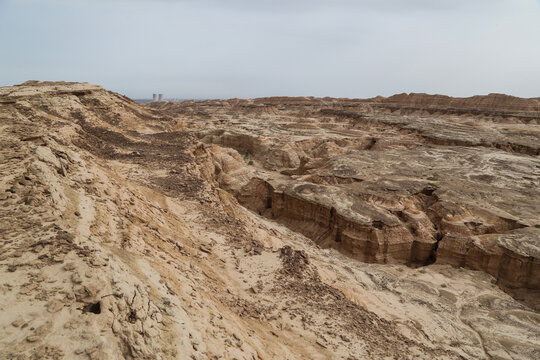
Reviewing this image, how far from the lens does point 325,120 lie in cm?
6512

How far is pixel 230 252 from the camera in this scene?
962cm

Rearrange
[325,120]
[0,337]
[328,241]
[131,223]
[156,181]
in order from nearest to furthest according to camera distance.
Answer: [0,337] → [131,223] → [156,181] → [328,241] → [325,120]

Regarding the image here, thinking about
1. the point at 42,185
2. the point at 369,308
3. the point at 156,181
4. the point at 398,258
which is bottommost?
the point at 398,258

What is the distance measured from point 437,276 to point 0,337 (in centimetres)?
1642

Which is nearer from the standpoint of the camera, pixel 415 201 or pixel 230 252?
pixel 230 252

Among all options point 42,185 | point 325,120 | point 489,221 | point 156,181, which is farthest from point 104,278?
point 325,120

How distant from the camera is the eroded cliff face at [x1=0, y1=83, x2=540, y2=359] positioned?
4.25 meters

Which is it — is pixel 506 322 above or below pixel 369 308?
below

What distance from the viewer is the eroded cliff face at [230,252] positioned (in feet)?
13.9

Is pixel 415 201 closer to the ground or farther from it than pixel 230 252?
closer to the ground

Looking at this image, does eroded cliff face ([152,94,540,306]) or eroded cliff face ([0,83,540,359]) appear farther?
eroded cliff face ([152,94,540,306])

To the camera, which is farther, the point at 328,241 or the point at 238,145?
the point at 238,145

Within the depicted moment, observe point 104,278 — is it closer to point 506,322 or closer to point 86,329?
point 86,329

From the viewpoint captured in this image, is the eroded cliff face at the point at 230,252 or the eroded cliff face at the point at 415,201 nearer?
the eroded cliff face at the point at 230,252
